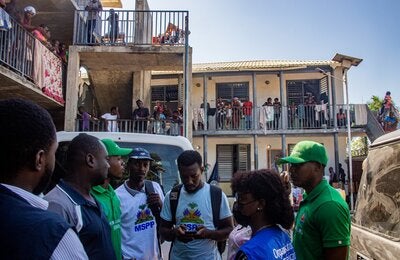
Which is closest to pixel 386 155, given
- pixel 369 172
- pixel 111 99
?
pixel 369 172

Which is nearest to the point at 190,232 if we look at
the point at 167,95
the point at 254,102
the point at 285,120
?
the point at 285,120

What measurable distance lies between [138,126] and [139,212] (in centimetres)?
909

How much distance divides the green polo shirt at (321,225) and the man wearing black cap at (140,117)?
9.61m

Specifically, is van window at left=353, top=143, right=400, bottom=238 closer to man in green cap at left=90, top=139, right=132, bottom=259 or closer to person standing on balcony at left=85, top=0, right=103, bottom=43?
man in green cap at left=90, top=139, right=132, bottom=259

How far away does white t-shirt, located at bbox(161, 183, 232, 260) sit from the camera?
3.16 metres

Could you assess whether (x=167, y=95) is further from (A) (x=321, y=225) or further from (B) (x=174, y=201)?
(A) (x=321, y=225)

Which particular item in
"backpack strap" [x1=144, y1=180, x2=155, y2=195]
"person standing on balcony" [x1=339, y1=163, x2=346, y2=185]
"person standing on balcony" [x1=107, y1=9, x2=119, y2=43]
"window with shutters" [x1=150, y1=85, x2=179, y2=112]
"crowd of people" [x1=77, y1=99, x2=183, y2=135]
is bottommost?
"person standing on balcony" [x1=339, y1=163, x2=346, y2=185]

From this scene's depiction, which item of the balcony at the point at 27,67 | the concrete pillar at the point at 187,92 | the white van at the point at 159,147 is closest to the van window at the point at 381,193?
the white van at the point at 159,147

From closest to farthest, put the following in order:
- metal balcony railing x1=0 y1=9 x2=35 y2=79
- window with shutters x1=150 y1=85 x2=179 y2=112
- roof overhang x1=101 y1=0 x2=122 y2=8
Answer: metal balcony railing x1=0 y1=9 x2=35 y2=79 < roof overhang x1=101 y1=0 x2=122 y2=8 < window with shutters x1=150 y1=85 x2=179 y2=112

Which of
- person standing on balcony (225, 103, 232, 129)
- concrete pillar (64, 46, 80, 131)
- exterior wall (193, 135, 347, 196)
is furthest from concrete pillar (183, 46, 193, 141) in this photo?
exterior wall (193, 135, 347, 196)

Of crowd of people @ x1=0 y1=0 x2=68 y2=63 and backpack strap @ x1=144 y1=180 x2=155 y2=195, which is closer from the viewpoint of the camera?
backpack strap @ x1=144 y1=180 x2=155 y2=195

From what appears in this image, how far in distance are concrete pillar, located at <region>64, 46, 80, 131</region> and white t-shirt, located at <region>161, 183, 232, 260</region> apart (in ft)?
28.9

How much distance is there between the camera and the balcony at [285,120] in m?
17.2

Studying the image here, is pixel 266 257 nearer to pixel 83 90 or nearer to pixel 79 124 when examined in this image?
pixel 79 124
